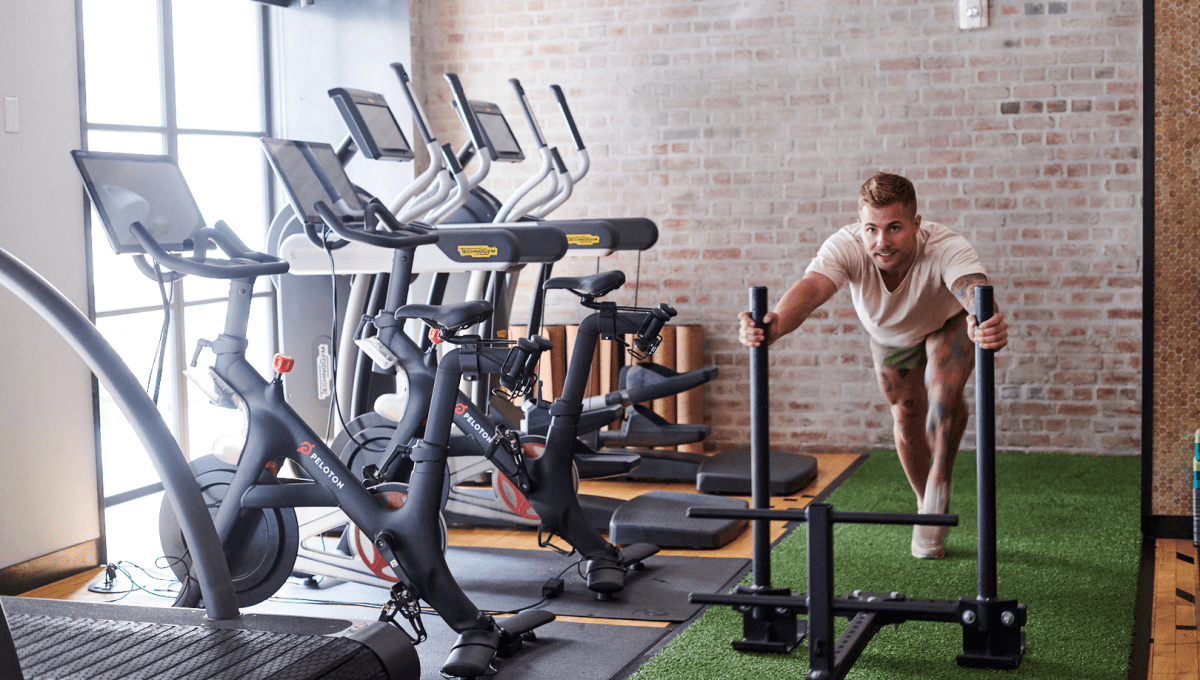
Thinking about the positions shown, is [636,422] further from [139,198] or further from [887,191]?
[139,198]

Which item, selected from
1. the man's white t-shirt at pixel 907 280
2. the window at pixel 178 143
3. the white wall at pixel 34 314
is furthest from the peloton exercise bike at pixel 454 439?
the window at pixel 178 143

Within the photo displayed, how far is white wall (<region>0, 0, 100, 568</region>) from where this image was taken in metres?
4.09

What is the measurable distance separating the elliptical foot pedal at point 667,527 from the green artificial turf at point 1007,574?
26 cm

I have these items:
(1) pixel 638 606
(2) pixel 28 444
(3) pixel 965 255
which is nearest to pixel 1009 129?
(3) pixel 965 255

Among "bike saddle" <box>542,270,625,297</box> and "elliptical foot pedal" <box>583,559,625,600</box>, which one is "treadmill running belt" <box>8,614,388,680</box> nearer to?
"elliptical foot pedal" <box>583,559,625,600</box>

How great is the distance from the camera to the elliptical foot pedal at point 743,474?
211 inches

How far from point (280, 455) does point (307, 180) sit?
996 millimetres

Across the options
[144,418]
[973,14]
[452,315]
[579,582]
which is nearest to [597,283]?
[452,315]

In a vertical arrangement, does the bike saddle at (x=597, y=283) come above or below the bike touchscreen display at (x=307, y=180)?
below

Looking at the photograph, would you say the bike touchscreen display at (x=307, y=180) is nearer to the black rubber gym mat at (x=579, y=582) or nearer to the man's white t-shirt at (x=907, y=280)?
the black rubber gym mat at (x=579, y=582)

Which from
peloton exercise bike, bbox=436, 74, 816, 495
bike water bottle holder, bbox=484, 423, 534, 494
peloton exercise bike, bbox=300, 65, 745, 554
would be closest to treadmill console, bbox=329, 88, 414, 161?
peloton exercise bike, bbox=300, 65, 745, 554

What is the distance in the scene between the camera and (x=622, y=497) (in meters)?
5.47

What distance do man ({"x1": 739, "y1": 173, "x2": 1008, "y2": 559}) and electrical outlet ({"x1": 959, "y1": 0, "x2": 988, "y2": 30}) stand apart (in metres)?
2.58

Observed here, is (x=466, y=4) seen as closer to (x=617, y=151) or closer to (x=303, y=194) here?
(x=617, y=151)
